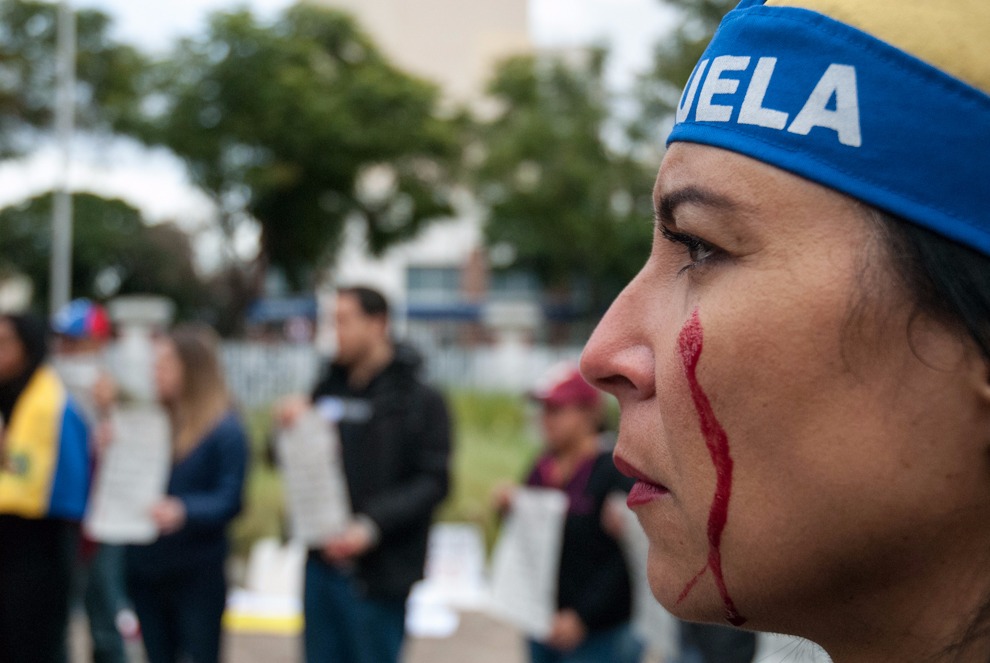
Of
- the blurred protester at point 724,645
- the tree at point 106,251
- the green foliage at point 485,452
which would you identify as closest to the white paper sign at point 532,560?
the blurred protester at point 724,645

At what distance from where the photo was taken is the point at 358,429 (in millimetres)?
4500

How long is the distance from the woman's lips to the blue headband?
28cm

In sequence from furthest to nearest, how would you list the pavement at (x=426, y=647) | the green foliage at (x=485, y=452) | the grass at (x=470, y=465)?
the green foliage at (x=485, y=452)
the grass at (x=470, y=465)
the pavement at (x=426, y=647)

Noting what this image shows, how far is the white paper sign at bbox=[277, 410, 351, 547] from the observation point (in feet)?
14.3

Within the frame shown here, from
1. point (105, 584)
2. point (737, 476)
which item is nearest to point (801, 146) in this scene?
point (737, 476)

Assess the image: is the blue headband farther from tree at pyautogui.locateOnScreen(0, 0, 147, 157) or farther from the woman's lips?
tree at pyautogui.locateOnScreen(0, 0, 147, 157)

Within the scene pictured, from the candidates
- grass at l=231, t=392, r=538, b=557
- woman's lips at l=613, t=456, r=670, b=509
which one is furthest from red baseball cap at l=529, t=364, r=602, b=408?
woman's lips at l=613, t=456, r=670, b=509

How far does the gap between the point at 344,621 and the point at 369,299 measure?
1.50m

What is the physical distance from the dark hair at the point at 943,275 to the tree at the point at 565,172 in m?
24.1

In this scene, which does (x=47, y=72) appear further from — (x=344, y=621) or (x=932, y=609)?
(x=932, y=609)

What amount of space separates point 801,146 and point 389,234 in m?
33.7

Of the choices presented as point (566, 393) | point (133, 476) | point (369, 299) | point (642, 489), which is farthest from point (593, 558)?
point (642, 489)

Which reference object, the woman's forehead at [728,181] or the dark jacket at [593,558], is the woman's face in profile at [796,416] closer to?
the woman's forehead at [728,181]

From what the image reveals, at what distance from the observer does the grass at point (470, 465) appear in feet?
28.5
